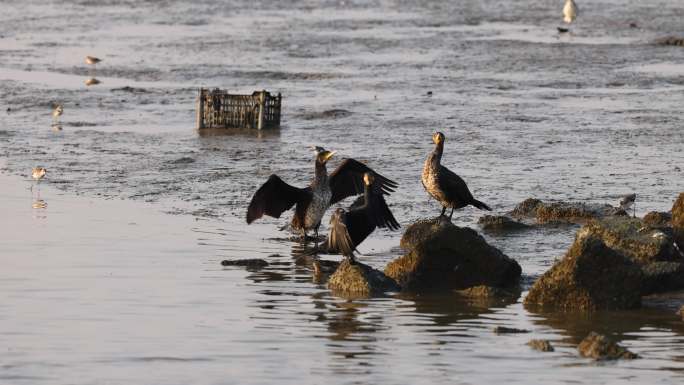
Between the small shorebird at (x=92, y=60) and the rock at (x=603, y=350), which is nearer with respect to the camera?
the rock at (x=603, y=350)

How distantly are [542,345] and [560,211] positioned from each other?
529 cm

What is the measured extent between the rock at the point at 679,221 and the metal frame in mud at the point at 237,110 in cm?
949

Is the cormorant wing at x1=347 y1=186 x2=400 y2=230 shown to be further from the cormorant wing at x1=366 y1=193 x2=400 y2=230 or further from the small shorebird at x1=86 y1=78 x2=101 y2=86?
the small shorebird at x1=86 y1=78 x2=101 y2=86

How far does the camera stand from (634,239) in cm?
1299

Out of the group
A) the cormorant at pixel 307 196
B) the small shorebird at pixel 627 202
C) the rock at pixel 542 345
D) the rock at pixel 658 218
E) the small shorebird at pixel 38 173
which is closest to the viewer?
the rock at pixel 542 345

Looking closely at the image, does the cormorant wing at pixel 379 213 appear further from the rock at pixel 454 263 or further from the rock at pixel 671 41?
the rock at pixel 671 41

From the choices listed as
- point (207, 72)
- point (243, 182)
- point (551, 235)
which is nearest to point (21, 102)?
point (207, 72)

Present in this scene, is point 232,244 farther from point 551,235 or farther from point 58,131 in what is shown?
point 58,131

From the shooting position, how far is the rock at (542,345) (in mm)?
10552

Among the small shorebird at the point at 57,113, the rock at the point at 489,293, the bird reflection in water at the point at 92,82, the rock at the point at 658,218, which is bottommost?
the rock at the point at 489,293

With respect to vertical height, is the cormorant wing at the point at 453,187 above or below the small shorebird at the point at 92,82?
below

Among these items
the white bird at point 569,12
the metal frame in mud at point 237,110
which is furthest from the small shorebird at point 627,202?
the white bird at point 569,12

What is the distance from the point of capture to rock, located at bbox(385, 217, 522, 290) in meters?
12.6

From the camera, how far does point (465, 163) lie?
19.3m
